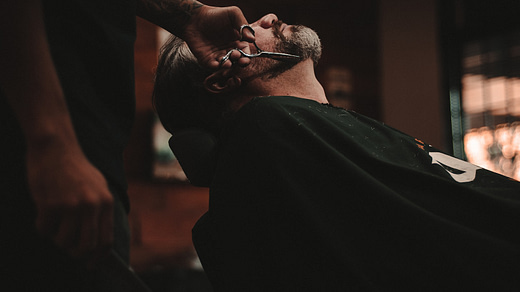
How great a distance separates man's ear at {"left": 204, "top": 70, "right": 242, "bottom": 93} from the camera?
3.99ft

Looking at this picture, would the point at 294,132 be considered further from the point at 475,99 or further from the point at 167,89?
the point at 475,99

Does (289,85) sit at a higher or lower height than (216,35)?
lower

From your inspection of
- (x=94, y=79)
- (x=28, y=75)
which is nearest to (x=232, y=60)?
(x=94, y=79)

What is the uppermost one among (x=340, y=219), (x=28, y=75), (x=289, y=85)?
(x=28, y=75)

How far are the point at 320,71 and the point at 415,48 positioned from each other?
3.32 ft

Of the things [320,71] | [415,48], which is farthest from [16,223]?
[415,48]

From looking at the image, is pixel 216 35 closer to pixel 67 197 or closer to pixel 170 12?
pixel 170 12

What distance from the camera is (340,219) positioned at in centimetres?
84

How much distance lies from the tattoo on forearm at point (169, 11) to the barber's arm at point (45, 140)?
0.55 m

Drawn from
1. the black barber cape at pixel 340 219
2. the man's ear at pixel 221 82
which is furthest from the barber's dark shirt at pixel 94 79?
the man's ear at pixel 221 82

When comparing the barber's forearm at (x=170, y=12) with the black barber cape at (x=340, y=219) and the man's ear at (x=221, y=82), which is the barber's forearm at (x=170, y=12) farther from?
the black barber cape at (x=340, y=219)

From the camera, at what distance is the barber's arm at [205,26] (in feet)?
3.39

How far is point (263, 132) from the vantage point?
0.88 meters

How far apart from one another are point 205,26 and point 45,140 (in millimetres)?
710
